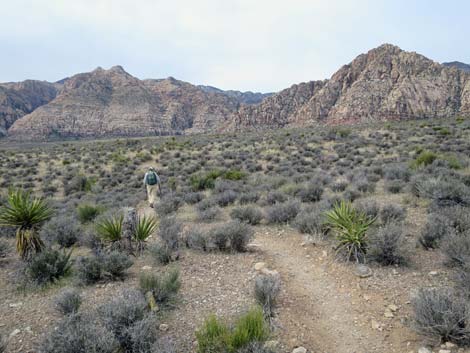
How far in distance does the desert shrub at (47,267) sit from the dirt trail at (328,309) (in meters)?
4.09

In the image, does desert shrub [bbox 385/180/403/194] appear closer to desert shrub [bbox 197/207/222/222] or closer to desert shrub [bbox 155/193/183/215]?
desert shrub [bbox 197/207/222/222]

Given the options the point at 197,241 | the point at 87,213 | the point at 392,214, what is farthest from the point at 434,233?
the point at 87,213

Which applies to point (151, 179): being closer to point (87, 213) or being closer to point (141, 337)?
point (87, 213)

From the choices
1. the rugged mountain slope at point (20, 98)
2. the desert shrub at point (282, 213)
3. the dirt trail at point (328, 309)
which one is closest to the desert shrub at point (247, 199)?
the desert shrub at point (282, 213)

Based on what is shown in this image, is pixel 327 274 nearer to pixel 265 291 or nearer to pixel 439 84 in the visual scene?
pixel 265 291

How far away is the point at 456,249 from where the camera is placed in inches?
→ 209

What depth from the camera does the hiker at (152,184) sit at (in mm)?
12562

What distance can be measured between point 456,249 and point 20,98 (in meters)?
160

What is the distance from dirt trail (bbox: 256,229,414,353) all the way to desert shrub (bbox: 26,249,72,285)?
409 cm

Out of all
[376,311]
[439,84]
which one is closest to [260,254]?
[376,311]

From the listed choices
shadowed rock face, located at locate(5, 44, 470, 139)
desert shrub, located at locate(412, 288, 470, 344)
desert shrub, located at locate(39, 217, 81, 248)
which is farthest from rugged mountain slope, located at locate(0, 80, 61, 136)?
desert shrub, located at locate(412, 288, 470, 344)

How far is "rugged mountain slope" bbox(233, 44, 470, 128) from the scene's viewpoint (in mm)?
64312

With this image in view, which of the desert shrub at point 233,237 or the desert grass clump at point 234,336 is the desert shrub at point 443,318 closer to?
the desert grass clump at point 234,336

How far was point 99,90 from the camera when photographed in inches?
4599
